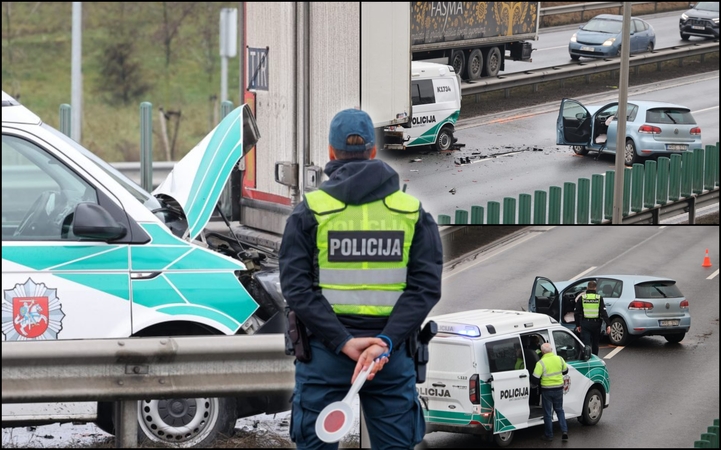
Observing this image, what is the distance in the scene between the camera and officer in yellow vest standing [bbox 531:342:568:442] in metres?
5.31

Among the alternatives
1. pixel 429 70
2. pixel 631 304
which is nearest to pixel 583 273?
pixel 631 304

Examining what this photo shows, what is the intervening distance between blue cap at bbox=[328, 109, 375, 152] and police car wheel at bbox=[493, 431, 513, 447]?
6.32ft

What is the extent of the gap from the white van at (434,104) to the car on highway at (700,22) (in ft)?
3.53

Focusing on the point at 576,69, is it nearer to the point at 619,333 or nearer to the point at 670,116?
the point at 670,116

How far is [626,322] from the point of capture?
532 cm

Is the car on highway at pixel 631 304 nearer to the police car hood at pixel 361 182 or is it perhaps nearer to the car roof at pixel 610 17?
the car roof at pixel 610 17

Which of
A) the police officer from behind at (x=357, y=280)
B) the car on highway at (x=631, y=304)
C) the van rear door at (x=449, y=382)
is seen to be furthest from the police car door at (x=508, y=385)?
the police officer from behind at (x=357, y=280)

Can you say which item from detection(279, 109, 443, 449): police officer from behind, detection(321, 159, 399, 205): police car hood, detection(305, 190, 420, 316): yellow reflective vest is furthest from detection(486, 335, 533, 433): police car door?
detection(321, 159, 399, 205): police car hood

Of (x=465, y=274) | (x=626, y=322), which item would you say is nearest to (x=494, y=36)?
(x=465, y=274)

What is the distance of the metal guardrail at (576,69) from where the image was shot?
4.91 meters

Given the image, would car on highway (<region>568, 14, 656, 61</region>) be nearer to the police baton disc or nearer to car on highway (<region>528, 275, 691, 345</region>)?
car on highway (<region>528, 275, 691, 345</region>)

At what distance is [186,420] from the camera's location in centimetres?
581

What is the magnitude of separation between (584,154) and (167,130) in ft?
93.0

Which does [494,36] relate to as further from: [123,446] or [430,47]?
[123,446]
